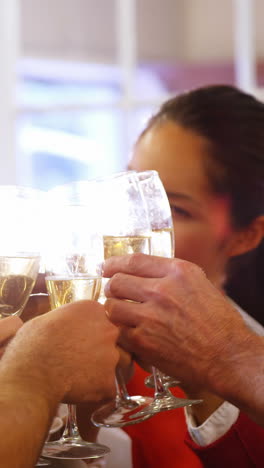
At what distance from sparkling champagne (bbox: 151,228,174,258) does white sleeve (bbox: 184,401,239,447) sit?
0.73 feet

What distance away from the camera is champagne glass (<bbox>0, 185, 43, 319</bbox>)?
2.79ft

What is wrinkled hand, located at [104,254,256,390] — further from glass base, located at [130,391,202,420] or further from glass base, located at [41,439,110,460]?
glass base, located at [41,439,110,460]

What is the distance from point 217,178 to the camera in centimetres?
151

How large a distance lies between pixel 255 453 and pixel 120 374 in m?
0.21

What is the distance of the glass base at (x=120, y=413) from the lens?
850 mm

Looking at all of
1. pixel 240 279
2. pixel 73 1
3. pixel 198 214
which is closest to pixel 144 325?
pixel 198 214

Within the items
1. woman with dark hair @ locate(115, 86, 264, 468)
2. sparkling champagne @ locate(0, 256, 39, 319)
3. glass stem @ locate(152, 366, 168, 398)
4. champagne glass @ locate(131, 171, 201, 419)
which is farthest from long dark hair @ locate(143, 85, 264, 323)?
sparkling champagne @ locate(0, 256, 39, 319)

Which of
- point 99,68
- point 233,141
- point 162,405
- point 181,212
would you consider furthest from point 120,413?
point 99,68

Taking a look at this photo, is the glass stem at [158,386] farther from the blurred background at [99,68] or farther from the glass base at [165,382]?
the blurred background at [99,68]

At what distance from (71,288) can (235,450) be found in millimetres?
305

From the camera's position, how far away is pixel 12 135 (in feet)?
11.2

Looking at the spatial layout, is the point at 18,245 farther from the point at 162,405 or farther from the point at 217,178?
the point at 217,178

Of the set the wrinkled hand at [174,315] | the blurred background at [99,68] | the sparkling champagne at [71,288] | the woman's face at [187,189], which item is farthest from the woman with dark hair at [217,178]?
the blurred background at [99,68]

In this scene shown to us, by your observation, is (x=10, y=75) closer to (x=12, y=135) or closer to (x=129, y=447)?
(x=12, y=135)
